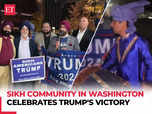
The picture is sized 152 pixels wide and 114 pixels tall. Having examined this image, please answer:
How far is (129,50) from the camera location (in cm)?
245

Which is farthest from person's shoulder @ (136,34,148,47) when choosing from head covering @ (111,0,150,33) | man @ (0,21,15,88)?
man @ (0,21,15,88)

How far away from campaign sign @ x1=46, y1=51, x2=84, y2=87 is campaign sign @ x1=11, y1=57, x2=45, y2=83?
83mm

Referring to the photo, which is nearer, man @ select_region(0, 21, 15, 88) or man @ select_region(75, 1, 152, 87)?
man @ select_region(75, 1, 152, 87)

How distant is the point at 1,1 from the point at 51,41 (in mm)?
664

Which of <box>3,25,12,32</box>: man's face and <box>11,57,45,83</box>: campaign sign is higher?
<box>3,25,12,32</box>: man's face

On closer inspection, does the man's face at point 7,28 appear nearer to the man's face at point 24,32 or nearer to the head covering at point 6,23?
the head covering at point 6,23

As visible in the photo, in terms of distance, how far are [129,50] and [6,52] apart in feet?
4.18

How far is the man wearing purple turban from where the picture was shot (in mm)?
2424

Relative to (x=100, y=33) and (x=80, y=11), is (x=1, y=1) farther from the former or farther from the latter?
(x=100, y=33)

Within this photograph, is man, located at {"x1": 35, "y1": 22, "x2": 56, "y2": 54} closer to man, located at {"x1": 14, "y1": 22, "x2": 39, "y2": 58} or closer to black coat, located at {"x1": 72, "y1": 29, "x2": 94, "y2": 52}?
man, located at {"x1": 14, "y1": 22, "x2": 39, "y2": 58}

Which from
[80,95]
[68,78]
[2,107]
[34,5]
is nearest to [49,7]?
[34,5]

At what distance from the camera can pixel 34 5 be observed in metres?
2.54

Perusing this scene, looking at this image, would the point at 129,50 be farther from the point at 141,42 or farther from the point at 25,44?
the point at 25,44

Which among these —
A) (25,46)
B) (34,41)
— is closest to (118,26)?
(34,41)
